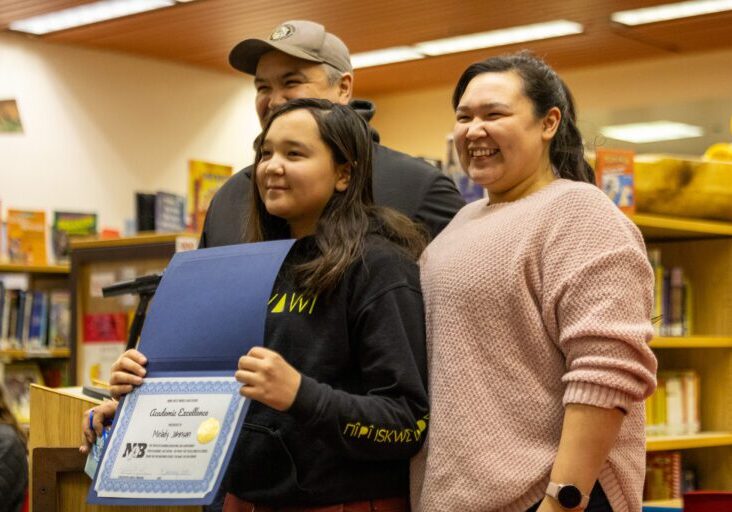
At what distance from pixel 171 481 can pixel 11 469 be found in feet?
6.95

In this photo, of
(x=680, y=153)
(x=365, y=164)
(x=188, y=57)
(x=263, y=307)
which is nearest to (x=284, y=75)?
(x=365, y=164)

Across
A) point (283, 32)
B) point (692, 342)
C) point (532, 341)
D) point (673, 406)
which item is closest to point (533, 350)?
point (532, 341)

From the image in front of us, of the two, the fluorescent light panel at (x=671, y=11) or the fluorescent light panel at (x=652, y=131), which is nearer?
the fluorescent light panel at (x=671, y=11)

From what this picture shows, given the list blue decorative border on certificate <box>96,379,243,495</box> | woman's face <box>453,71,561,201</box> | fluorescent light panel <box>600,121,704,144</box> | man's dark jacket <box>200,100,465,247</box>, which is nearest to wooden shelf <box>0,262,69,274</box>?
man's dark jacket <box>200,100,465,247</box>

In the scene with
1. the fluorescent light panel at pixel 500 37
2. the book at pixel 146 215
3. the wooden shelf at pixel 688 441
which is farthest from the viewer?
the fluorescent light panel at pixel 500 37

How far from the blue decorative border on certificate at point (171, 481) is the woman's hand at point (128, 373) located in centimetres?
1

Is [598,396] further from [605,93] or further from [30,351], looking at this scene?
[605,93]

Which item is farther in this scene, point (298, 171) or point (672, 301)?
point (672, 301)

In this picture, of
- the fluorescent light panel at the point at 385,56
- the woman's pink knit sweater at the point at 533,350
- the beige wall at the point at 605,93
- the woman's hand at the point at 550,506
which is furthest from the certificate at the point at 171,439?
the beige wall at the point at 605,93

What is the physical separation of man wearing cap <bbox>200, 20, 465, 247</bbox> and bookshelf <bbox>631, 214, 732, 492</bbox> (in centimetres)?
201

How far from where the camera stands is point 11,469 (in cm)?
355

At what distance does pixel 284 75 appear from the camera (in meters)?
2.54

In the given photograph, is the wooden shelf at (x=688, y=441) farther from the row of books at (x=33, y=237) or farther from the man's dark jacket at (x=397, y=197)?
the row of books at (x=33, y=237)

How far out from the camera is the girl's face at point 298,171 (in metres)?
1.86
